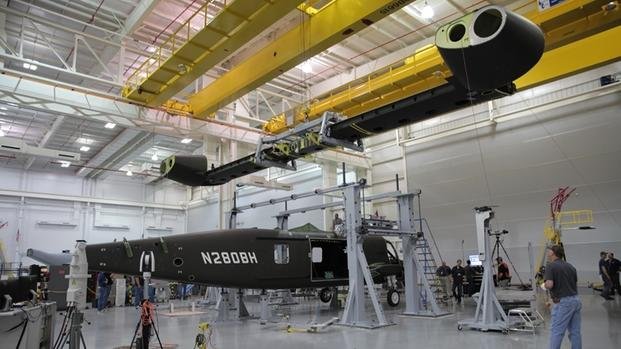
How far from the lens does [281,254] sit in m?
10.8

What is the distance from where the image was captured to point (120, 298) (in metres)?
17.0

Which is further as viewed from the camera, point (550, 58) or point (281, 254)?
point (550, 58)

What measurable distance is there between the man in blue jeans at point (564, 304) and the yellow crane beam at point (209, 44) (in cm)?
685

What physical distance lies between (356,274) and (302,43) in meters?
5.84

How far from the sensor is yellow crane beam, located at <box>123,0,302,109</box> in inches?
363

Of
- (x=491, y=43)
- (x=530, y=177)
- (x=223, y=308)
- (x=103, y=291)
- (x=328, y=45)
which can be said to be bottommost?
(x=223, y=308)

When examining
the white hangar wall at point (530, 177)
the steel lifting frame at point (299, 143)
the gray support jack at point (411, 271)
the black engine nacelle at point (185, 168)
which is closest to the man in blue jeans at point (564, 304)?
the steel lifting frame at point (299, 143)

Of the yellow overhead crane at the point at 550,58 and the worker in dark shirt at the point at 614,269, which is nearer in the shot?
the yellow overhead crane at the point at 550,58

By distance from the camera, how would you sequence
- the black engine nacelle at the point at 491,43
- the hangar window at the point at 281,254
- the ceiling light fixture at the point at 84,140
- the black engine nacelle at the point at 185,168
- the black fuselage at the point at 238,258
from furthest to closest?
the ceiling light fixture at the point at 84,140 < the black engine nacelle at the point at 185,168 < the hangar window at the point at 281,254 < the black fuselage at the point at 238,258 < the black engine nacelle at the point at 491,43

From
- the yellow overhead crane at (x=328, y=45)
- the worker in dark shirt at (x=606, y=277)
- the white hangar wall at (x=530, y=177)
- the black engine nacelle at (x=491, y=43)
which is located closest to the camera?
the black engine nacelle at (x=491, y=43)

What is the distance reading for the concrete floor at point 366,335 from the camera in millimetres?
7367

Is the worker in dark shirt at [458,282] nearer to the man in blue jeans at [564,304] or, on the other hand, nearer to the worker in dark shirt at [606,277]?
the worker in dark shirt at [606,277]

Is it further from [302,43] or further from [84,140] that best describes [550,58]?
[84,140]

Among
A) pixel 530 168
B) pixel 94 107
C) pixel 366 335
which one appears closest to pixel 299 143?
pixel 366 335
